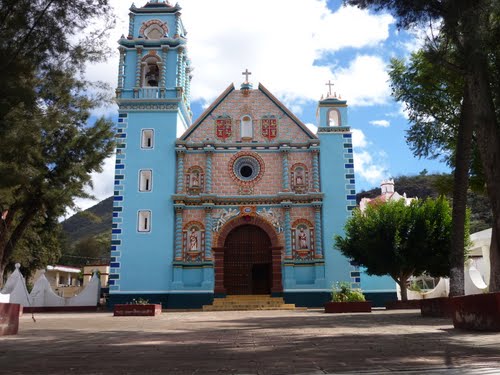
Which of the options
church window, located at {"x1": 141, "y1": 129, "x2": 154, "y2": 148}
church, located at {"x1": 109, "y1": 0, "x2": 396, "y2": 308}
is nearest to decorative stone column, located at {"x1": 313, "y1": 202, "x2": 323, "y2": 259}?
church, located at {"x1": 109, "y1": 0, "x2": 396, "y2": 308}

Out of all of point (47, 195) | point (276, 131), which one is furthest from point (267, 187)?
point (47, 195)

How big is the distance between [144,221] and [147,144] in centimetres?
359

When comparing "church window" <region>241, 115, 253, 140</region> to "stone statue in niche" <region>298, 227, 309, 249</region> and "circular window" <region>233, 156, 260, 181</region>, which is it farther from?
"stone statue in niche" <region>298, 227, 309, 249</region>

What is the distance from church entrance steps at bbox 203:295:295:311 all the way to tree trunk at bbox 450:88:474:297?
1036cm

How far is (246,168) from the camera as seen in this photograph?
23.0 m

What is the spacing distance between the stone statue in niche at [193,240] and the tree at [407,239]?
7.03m

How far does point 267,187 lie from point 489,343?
16696mm

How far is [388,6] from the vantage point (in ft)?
28.7

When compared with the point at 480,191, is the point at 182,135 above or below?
above

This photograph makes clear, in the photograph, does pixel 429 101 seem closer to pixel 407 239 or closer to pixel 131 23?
pixel 407 239

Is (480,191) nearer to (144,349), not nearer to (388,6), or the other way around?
(388,6)

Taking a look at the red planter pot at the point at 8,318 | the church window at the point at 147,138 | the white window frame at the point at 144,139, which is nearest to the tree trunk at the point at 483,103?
the red planter pot at the point at 8,318

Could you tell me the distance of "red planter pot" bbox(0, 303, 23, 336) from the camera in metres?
8.21

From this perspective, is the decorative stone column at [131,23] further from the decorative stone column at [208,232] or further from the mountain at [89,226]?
the mountain at [89,226]
